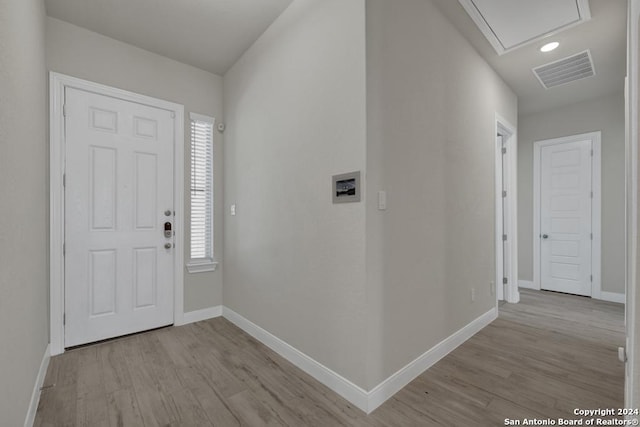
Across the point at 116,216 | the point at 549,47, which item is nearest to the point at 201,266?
the point at 116,216

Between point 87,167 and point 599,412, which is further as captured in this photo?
point 87,167

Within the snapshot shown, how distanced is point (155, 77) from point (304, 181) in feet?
7.13

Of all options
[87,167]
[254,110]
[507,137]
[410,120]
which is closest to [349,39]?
[410,120]

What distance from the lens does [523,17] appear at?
2449 millimetres

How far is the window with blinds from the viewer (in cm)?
327

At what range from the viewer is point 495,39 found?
276cm

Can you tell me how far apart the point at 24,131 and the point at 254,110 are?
1.72 meters

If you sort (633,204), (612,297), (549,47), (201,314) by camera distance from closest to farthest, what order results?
(633,204)
(549,47)
(201,314)
(612,297)

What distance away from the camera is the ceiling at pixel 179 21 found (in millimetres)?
2344

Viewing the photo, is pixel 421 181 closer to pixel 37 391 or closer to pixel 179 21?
pixel 179 21

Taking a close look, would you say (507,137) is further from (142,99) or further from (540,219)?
(142,99)

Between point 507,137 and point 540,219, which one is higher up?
point 507,137

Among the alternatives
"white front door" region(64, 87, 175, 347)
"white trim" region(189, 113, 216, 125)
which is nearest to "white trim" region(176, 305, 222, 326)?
"white front door" region(64, 87, 175, 347)

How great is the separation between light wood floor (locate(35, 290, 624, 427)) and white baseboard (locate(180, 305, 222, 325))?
0.99 feet
